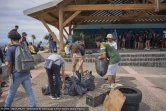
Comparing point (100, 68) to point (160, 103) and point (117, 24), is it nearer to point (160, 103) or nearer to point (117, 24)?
point (160, 103)

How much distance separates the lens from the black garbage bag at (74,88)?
4555 mm

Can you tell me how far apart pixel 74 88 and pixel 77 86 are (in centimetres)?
10

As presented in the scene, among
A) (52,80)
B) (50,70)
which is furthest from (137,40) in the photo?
(50,70)

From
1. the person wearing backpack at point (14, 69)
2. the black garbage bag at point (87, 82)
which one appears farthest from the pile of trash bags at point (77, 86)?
the person wearing backpack at point (14, 69)

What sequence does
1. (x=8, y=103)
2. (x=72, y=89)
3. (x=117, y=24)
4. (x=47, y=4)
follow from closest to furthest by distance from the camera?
(x=8, y=103), (x=72, y=89), (x=47, y=4), (x=117, y=24)

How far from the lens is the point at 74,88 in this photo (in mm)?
4559

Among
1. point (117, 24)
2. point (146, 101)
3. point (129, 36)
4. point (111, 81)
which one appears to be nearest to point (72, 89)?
point (111, 81)

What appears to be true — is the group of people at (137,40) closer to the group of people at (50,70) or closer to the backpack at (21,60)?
the group of people at (50,70)

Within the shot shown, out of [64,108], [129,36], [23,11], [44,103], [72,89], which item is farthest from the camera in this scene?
[129,36]

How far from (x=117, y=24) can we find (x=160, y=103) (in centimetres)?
1432

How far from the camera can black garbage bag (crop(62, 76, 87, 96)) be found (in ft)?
14.9

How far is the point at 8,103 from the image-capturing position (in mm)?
3234

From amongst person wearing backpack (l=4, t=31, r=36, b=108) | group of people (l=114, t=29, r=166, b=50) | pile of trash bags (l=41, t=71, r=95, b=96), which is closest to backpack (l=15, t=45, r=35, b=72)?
person wearing backpack (l=4, t=31, r=36, b=108)

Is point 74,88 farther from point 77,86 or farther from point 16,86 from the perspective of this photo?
point 16,86
